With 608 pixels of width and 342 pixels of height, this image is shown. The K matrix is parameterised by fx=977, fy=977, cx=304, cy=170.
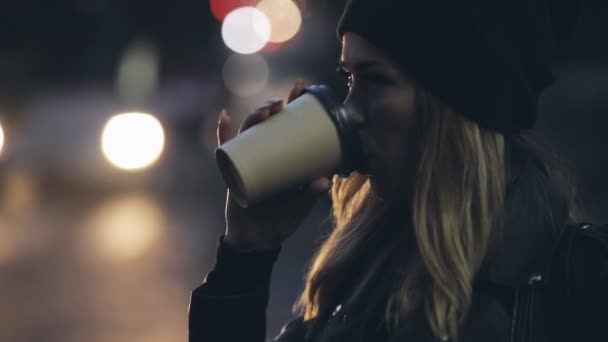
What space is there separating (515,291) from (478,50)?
44 cm

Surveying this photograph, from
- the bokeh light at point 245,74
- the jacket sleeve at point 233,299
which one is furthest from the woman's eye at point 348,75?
the bokeh light at point 245,74

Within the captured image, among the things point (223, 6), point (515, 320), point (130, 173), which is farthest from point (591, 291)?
point (223, 6)

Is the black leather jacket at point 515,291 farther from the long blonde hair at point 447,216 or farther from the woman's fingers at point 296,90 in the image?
the woman's fingers at point 296,90

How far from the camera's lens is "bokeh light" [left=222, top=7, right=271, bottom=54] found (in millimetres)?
22234

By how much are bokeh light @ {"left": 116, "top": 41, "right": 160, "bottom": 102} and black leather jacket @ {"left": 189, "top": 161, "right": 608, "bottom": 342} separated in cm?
1449

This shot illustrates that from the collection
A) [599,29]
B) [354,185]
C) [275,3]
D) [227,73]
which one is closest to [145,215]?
[599,29]

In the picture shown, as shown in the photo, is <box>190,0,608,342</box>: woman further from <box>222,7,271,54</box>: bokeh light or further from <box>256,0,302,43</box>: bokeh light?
<box>256,0,302,43</box>: bokeh light

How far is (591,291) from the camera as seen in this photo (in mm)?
1599

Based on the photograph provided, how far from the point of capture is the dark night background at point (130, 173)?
619 cm

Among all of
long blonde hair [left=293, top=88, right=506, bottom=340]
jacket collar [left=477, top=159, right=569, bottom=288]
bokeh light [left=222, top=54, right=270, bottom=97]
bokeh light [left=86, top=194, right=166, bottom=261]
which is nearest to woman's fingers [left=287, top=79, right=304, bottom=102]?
long blonde hair [left=293, top=88, right=506, bottom=340]

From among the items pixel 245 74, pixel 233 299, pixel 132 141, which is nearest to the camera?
pixel 233 299

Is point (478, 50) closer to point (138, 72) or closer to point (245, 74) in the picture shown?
point (138, 72)

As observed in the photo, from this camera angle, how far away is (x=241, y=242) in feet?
6.70

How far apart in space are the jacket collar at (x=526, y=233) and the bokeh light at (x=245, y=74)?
15.7 meters
